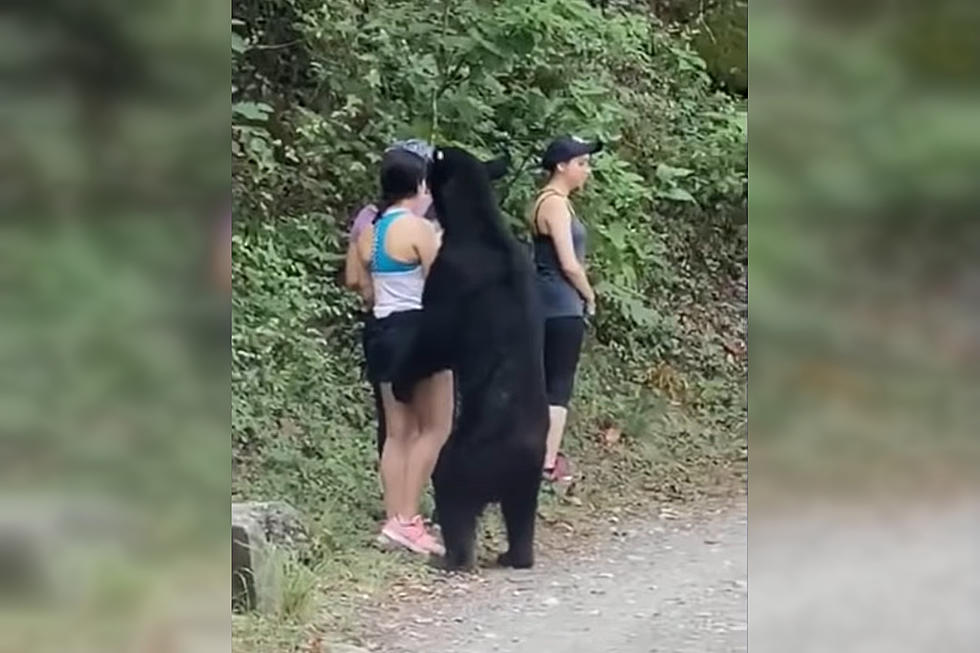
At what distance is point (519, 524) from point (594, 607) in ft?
0.85

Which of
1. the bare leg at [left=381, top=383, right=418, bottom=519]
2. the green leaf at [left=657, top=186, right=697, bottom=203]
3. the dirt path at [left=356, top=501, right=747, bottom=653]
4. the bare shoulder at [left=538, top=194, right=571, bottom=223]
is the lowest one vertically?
the dirt path at [left=356, top=501, right=747, bottom=653]

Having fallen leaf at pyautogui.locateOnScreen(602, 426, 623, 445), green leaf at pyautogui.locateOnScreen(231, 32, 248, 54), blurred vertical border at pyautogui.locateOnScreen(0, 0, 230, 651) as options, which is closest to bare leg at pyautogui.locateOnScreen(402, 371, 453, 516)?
fallen leaf at pyautogui.locateOnScreen(602, 426, 623, 445)

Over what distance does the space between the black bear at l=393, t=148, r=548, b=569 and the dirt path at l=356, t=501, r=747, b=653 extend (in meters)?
0.10

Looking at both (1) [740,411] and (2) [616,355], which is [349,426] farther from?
(1) [740,411]

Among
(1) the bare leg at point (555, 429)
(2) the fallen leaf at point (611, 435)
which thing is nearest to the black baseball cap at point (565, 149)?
(1) the bare leg at point (555, 429)

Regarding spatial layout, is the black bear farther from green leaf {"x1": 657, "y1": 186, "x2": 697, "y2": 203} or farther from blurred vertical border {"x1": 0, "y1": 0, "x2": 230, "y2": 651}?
blurred vertical border {"x1": 0, "y1": 0, "x2": 230, "y2": 651}

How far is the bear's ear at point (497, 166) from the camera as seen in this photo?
308 cm

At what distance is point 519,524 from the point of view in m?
3.12

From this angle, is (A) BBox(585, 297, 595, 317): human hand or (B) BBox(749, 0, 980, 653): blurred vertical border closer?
(B) BBox(749, 0, 980, 653): blurred vertical border

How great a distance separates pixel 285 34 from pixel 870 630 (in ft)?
7.32

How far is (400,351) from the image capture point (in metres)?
3.10

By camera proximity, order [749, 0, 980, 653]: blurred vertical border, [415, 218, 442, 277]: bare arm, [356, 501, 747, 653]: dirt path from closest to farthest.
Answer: [749, 0, 980, 653]: blurred vertical border < [356, 501, 747, 653]: dirt path < [415, 218, 442, 277]: bare arm

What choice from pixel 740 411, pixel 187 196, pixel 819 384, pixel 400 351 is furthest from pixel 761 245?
pixel 740 411

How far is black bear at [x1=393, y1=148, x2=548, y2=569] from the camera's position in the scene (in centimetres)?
301
